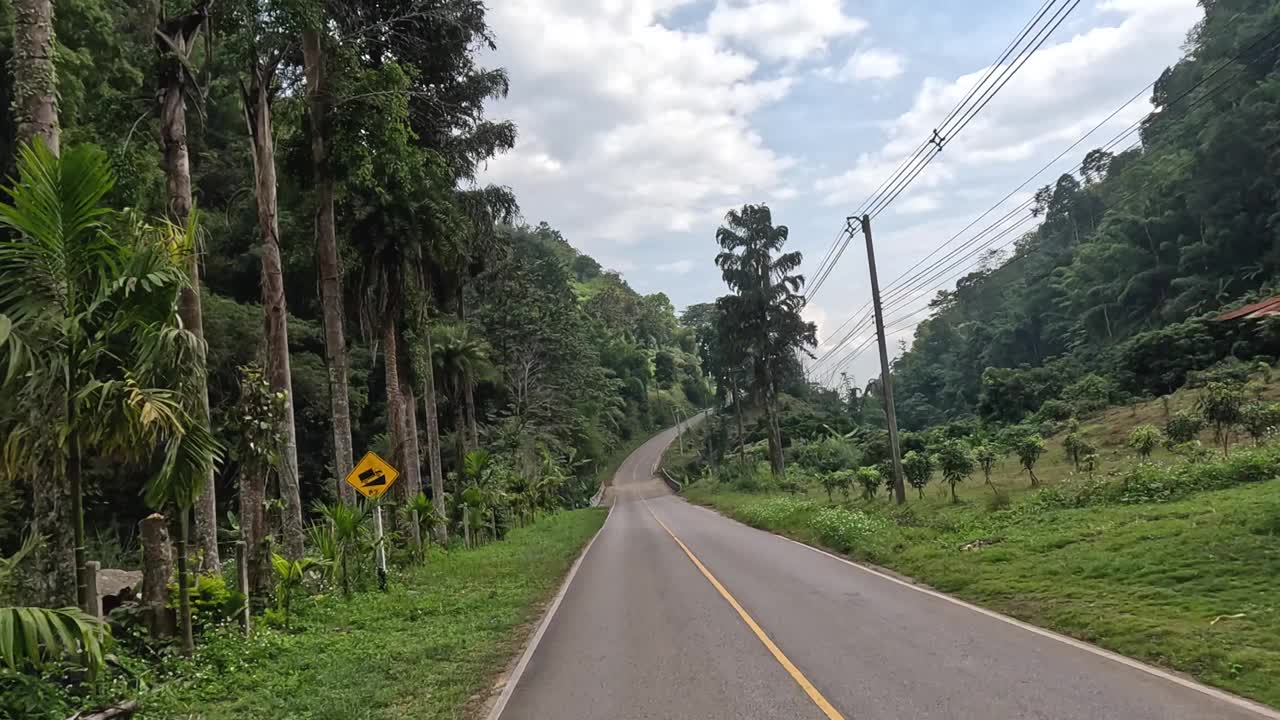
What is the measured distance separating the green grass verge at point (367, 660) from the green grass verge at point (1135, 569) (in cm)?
654

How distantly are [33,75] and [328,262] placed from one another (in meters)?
9.40

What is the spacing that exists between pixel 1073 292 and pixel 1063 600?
68875mm

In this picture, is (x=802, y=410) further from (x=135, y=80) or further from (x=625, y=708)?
(x=625, y=708)

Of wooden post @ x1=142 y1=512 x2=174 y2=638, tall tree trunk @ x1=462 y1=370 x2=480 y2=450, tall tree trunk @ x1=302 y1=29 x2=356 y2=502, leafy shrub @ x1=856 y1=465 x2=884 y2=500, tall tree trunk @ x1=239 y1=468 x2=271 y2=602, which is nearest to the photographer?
wooden post @ x1=142 y1=512 x2=174 y2=638

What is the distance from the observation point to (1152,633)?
7660mm

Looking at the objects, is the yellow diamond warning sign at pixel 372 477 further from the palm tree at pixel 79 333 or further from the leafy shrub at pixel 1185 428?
the leafy shrub at pixel 1185 428

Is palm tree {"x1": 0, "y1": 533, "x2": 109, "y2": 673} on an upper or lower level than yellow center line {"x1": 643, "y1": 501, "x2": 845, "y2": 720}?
upper

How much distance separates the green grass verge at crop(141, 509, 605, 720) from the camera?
6602 millimetres

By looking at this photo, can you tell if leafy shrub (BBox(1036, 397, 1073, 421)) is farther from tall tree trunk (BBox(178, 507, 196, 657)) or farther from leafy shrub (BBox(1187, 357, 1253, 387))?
tall tree trunk (BBox(178, 507, 196, 657))

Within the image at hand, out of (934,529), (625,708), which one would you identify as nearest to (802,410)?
(934,529)

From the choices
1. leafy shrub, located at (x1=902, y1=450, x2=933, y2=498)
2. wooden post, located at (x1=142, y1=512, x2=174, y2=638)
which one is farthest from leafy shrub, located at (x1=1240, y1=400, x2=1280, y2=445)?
wooden post, located at (x1=142, y1=512, x2=174, y2=638)

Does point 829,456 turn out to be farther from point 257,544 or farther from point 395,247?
point 257,544

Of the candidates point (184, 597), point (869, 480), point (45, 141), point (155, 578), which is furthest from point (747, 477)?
point (45, 141)

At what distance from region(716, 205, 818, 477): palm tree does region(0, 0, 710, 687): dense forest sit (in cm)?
1209
